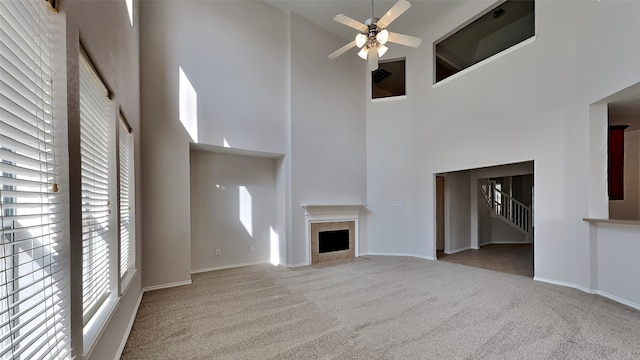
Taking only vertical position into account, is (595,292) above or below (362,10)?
below

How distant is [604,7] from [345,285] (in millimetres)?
5075

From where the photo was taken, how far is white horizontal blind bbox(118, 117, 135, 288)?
275 centimetres

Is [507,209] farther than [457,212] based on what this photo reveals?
Yes

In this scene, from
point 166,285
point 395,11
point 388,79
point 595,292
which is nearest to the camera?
point 395,11

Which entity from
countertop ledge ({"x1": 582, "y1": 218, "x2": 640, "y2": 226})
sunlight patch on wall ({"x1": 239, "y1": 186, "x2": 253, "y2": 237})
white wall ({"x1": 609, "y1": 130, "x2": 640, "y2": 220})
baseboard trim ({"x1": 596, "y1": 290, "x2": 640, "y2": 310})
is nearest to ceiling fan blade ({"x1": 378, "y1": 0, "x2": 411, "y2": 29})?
countertop ledge ({"x1": 582, "y1": 218, "x2": 640, "y2": 226})

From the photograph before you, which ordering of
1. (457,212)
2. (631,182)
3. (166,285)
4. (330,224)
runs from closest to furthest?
(166,285) → (631,182) → (330,224) → (457,212)

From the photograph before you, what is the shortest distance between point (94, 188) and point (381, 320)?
2938 millimetres

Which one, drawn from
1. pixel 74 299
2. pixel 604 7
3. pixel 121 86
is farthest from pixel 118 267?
pixel 604 7

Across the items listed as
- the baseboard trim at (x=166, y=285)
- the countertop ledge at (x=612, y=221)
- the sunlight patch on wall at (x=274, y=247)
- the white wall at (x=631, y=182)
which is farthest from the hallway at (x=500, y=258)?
the baseboard trim at (x=166, y=285)

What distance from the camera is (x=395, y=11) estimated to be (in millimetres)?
2969

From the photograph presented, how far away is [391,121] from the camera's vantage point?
6203mm

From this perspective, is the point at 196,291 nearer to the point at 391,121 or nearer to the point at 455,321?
the point at 455,321

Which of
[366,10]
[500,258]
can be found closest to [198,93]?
[366,10]

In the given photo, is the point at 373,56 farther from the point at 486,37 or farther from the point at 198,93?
the point at 486,37
